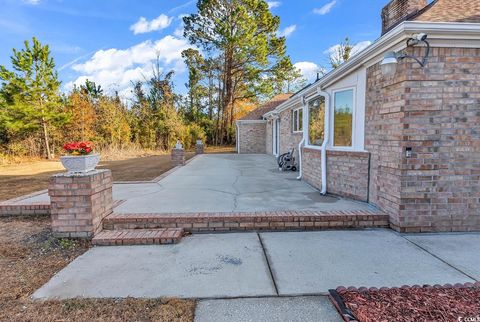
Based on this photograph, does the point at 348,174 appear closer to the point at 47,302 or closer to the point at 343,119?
the point at 343,119

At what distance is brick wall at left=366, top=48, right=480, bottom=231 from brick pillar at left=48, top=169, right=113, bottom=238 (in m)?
4.79

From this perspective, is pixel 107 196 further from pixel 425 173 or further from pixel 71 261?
pixel 425 173

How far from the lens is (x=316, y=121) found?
7527 mm

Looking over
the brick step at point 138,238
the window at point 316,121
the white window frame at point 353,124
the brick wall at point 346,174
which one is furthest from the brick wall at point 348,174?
the brick step at point 138,238

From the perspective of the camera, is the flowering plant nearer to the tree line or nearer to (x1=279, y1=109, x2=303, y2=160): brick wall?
(x1=279, y1=109, x2=303, y2=160): brick wall

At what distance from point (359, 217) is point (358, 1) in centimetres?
1267

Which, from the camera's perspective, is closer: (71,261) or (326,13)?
(71,261)

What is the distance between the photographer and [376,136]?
482 cm

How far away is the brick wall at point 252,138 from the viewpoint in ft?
65.2

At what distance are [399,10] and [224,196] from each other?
614cm

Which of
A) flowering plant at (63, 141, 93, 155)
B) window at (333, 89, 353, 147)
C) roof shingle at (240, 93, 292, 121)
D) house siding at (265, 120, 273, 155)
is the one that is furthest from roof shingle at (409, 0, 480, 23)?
roof shingle at (240, 93, 292, 121)

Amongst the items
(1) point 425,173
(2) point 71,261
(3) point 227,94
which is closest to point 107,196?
(2) point 71,261

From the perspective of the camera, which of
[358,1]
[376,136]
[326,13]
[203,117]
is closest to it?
[376,136]

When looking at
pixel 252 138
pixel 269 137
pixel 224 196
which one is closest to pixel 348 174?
pixel 224 196
